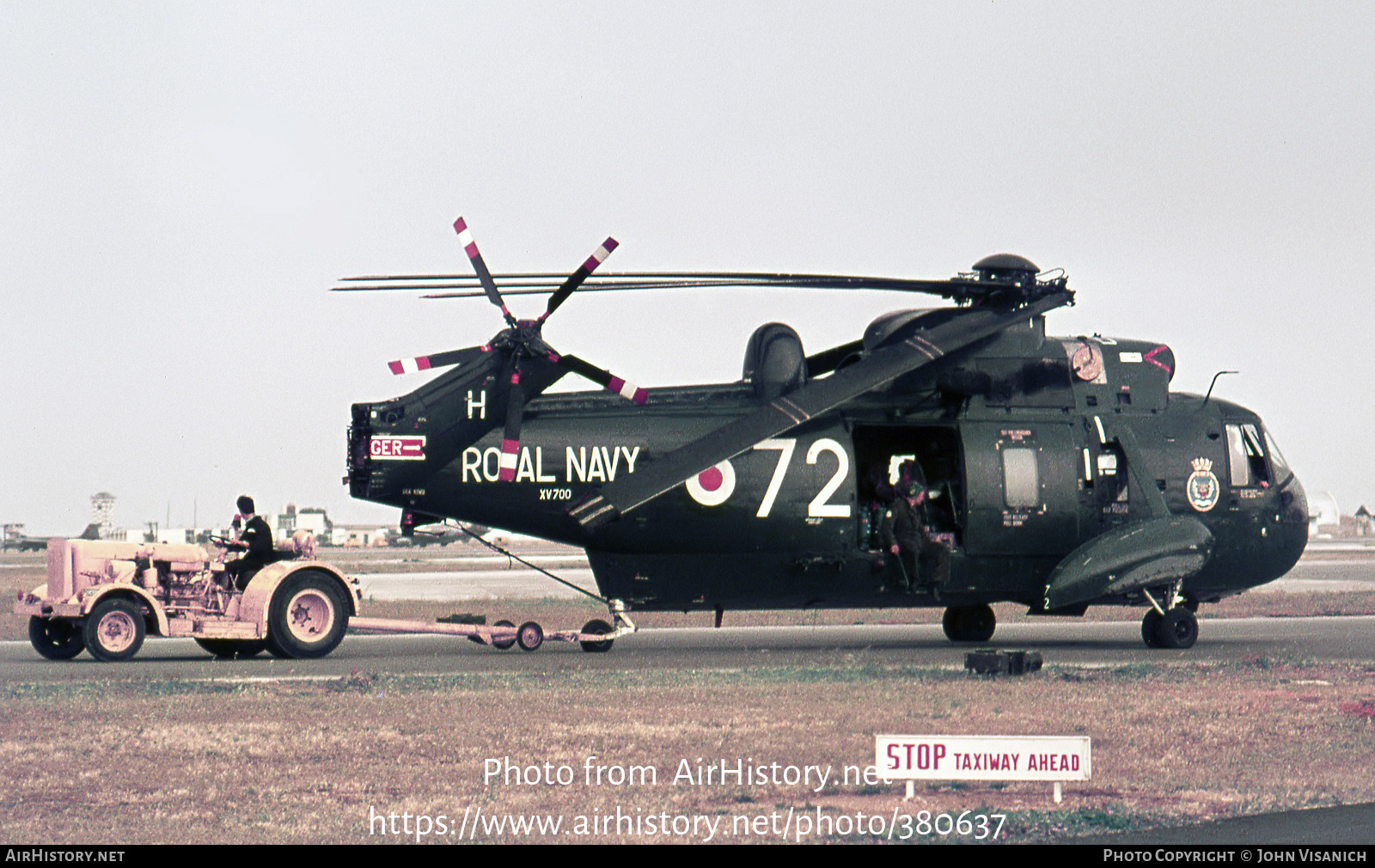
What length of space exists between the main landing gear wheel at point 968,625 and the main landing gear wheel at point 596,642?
600 cm

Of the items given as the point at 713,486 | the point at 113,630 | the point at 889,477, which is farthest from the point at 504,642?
the point at 889,477

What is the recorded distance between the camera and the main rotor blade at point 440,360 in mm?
16875

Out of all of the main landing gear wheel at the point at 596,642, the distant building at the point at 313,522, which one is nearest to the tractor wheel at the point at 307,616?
the main landing gear wheel at the point at 596,642

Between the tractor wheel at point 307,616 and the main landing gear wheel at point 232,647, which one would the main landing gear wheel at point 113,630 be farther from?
the tractor wheel at point 307,616

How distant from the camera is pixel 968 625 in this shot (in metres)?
22.0

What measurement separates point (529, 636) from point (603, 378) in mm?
Answer: 4593

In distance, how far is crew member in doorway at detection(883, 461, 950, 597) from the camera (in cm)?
1881

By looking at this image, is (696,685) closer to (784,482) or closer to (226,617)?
(784,482)

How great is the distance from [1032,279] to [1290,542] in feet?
21.7

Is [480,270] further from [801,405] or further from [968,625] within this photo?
[968,625]

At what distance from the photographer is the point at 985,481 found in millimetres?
19375

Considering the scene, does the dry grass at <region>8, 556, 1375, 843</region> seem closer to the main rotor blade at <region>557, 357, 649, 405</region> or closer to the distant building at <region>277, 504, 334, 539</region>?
the main rotor blade at <region>557, 357, 649, 405</region>

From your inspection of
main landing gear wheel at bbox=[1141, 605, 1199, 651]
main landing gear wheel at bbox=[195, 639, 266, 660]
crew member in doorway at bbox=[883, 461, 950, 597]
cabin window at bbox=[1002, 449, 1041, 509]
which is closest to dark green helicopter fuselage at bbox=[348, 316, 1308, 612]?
cabin window at bbox=[1002, 449, 1041, 509]

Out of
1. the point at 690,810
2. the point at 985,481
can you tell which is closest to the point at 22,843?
the point at 690,810
